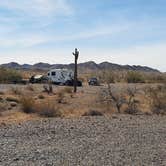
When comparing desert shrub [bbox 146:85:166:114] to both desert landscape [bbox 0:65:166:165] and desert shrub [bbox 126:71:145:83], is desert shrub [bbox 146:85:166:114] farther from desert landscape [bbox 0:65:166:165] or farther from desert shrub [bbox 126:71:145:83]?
desert shrub [bbox 126:71:145:83]

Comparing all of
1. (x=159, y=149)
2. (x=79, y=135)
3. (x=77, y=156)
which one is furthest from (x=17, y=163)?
(x=79, y=135)

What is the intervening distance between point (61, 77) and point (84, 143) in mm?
50778

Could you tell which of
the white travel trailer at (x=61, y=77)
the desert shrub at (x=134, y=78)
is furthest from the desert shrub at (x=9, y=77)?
the desert shrub at (x=134, y=78)

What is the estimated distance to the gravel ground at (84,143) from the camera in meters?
13.7

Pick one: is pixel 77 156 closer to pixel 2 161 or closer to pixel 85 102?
pixel 2 161

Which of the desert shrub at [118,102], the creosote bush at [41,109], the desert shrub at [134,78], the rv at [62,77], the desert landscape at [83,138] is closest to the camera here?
the desert landscape at [83,138]

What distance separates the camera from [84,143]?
16.7 meters

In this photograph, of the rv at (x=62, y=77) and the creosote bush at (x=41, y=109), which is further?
the rv at (x=62, y=77)

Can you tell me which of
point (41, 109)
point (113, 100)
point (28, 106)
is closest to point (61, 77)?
point (113, 100)

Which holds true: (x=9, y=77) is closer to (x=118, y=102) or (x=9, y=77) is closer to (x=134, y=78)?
(x=134, y=78)

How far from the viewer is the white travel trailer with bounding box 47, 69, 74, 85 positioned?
66.8 m

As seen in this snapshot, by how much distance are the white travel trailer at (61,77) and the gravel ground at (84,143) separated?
4271cm

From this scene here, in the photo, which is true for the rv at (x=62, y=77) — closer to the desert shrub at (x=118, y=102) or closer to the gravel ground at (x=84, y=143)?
the desert shrub at (x=118, y=102)

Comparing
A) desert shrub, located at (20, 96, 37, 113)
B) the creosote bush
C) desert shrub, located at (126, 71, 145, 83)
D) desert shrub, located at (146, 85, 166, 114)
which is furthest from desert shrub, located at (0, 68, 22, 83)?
the creosote bush
